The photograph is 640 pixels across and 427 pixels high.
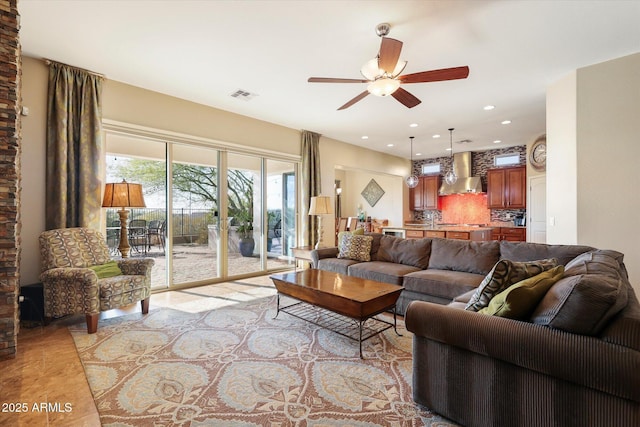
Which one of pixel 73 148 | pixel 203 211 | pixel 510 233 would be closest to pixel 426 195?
pixel 510 233

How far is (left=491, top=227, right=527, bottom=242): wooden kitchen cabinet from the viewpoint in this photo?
24.1 feet

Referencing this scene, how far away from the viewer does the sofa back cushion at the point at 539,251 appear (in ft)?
9.24

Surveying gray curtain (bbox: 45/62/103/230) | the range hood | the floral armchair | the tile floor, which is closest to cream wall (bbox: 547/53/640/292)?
the range hood

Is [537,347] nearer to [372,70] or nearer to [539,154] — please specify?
[372,70]

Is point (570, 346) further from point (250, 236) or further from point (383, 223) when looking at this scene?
point (383, 223)

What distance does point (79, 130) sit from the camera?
11.6ft

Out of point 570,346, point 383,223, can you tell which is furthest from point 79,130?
point 383,223

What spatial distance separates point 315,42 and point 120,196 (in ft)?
9.57

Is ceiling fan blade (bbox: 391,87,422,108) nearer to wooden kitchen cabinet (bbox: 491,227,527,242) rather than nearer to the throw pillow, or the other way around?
the throw pillow

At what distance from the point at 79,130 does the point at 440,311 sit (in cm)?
435

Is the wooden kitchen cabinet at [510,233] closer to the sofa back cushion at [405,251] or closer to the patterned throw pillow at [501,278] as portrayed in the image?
the sofa back cushion at [405,251]

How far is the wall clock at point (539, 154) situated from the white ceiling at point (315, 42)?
8.19ft

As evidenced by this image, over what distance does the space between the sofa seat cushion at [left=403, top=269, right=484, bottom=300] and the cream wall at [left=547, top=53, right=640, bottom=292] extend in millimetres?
1568

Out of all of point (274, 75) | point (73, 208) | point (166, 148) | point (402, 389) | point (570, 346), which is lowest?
point (402, 389)
